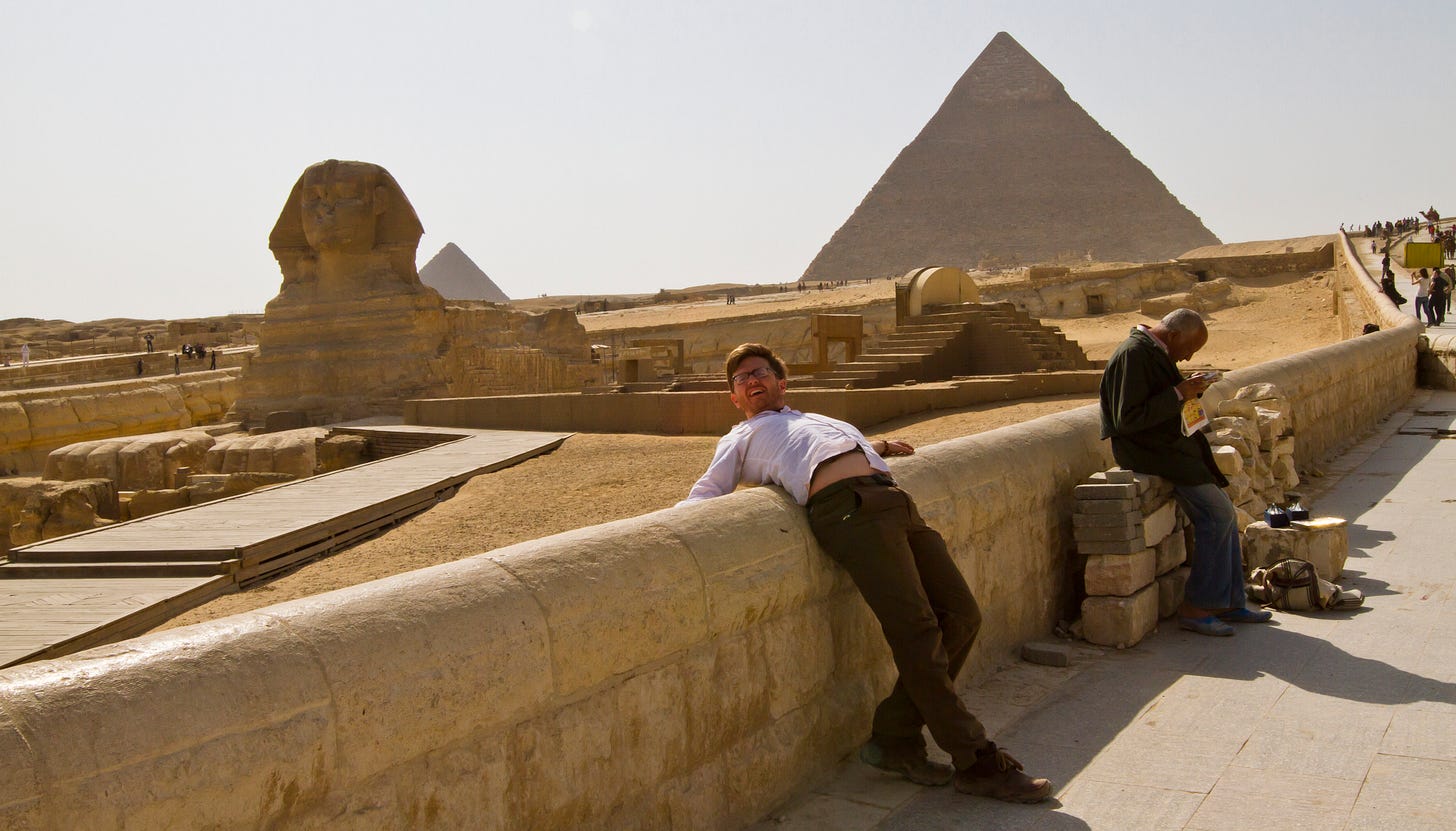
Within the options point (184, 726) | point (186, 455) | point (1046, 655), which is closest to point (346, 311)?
point (186, 455)

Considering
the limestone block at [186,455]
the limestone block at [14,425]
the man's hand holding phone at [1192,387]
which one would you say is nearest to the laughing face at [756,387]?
the man's hand holding phone at [1192,387]

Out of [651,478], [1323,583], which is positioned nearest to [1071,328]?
[651,478]

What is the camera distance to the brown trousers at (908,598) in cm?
282

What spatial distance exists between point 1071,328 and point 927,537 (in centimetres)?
3042

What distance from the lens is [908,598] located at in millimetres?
2830

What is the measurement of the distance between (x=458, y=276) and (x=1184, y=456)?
14530cm

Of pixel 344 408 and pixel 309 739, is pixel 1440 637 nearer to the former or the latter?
pixel 309 739

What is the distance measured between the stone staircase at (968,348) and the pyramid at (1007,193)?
10142 cm

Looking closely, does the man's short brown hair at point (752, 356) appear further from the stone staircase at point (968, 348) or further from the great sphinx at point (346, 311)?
the great sphinx at point (346, 311)

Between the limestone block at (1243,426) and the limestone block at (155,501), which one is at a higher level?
the limestone block at (1243,426)

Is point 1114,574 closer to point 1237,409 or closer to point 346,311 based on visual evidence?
point 1237,409

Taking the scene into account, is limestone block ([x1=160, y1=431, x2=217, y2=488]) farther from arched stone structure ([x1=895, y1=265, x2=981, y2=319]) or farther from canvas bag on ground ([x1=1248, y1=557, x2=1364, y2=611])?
canvas bag on ground ([x1=1248, y1=557, x2=1364, y2=611])

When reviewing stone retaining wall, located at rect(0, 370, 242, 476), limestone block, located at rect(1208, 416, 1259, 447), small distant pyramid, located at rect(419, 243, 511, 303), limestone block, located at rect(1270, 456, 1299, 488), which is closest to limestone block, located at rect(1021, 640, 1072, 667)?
limestone block, located at rect(1208, 416, 1259, 447)

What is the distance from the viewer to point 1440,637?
4023 millimetres
